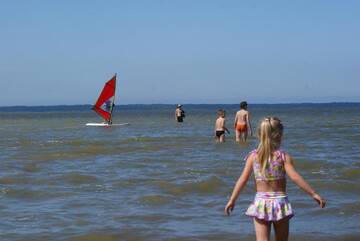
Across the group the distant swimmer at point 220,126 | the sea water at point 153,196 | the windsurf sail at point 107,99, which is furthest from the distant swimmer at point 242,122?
the windsurf sail at point 107,99

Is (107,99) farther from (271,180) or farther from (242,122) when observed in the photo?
(271,180)

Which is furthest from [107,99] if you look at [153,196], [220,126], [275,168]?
[275,168]

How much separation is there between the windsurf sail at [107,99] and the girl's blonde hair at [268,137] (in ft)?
99.6

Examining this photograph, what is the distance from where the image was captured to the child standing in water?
5.15 m

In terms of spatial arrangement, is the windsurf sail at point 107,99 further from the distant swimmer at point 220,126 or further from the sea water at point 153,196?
the sea water at point 153,196

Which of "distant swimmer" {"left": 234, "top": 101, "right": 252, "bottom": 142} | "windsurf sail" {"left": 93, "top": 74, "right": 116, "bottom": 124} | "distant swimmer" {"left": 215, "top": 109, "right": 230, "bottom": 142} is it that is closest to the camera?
"distant swimmer" {"left": 234, "top": 101, "right": 252, "bottom": 142}

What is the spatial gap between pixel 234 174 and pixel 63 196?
3.36m

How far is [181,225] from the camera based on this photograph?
7562 mm

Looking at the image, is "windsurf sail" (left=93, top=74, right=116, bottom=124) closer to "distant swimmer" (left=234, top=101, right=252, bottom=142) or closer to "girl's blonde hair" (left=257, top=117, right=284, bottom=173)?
"distant swimmer" (left=234, top=101, right=252, bottom=142)

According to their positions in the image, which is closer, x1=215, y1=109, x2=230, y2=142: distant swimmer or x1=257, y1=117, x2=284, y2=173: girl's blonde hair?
x1=257, y1=117, x2=284, y2=173: girl's blonde hair

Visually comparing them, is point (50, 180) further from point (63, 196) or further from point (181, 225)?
point (181, 225)

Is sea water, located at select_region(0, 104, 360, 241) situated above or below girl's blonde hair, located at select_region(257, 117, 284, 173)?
below

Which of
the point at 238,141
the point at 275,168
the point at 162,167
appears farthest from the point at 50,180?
the point at 238,141

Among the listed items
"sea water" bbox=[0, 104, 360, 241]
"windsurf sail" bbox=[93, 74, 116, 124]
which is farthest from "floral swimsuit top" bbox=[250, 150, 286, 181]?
"windsurf sail" bbox=[93, 74, 116, 124]
